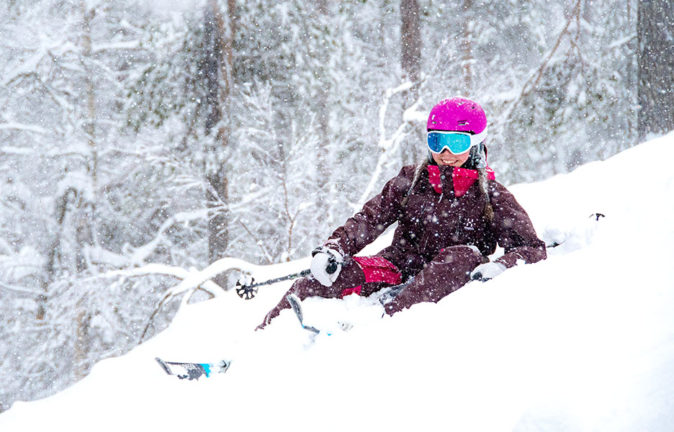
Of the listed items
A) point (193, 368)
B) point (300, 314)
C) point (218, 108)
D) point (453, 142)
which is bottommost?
point (193, 368)

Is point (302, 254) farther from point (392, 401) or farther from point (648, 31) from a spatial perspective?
point (392, 401)

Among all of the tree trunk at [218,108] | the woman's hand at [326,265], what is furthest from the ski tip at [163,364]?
the tree trunk at [218,108]

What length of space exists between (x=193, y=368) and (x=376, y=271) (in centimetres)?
126

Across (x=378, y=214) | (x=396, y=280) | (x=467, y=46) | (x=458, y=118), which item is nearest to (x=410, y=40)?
(x=467, y=46)

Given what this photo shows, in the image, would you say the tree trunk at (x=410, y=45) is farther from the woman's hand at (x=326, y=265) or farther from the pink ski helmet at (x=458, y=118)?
the woman's hand at (x=326, y=265)

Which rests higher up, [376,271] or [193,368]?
[376,271]

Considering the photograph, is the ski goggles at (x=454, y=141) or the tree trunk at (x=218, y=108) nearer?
the ski goggles at (x=454, y=141)

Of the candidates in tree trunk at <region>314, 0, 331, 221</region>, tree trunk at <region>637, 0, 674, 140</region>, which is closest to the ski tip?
tree trunk at <region>637, 0, 674, 140</region>

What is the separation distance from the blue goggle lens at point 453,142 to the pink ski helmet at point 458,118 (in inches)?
1.5

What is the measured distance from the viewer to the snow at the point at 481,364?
1.44m

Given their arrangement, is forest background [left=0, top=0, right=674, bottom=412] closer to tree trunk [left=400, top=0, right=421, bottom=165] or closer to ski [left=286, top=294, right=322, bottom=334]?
tree trunk [left=400, top=0, right=421, bottom=165]

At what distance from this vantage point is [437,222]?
11.5 feet

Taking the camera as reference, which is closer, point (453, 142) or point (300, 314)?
point (300, 314)

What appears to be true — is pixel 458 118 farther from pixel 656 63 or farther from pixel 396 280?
pixel 656 63
